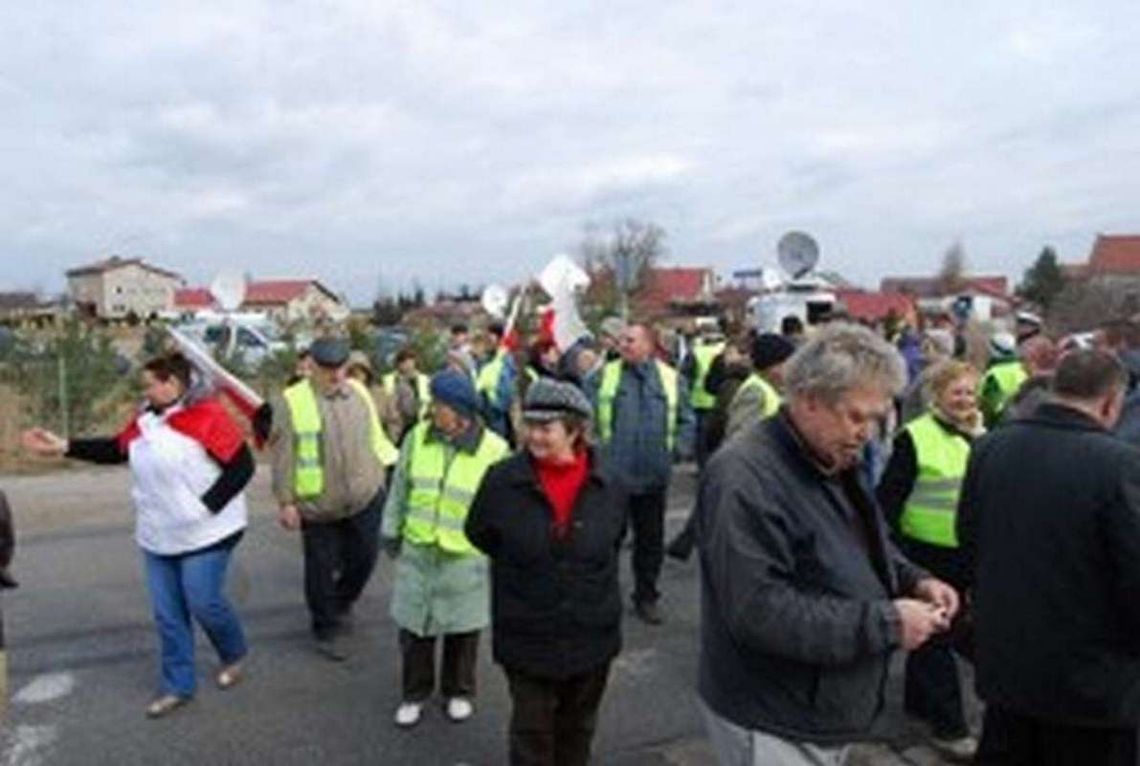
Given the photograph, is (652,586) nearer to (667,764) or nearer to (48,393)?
(667,764)

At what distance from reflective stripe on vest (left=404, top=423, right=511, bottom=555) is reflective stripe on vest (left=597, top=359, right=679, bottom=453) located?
207cm

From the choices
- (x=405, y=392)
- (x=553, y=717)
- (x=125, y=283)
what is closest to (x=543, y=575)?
→ (x=553, y=717)

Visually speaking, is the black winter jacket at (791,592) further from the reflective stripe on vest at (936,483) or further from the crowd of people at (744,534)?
the reflective stripe on vest at (936,483)

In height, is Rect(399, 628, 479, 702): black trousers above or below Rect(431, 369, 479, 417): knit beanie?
below

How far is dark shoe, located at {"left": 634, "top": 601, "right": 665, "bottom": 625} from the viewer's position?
7641 mm

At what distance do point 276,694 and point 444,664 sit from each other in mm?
959

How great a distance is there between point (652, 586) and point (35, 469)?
389 inches

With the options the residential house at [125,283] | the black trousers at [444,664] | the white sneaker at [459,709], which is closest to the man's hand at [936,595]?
the black trousers at [444,664]

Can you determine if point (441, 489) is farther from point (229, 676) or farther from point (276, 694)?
point (229, 676)

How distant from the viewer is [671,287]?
10238cm

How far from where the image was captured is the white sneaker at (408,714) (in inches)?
231

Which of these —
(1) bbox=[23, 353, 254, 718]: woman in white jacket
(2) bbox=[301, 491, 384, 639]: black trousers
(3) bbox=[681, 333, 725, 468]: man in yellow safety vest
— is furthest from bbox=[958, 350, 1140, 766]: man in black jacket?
(3) bbox=[681, 333, 725, 468]: man in yellow safety vest

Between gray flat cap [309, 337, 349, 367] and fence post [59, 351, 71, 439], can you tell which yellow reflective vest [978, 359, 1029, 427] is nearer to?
gray flat cap [309, 337, 349, 367]

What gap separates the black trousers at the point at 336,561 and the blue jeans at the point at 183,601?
81 centimetres
